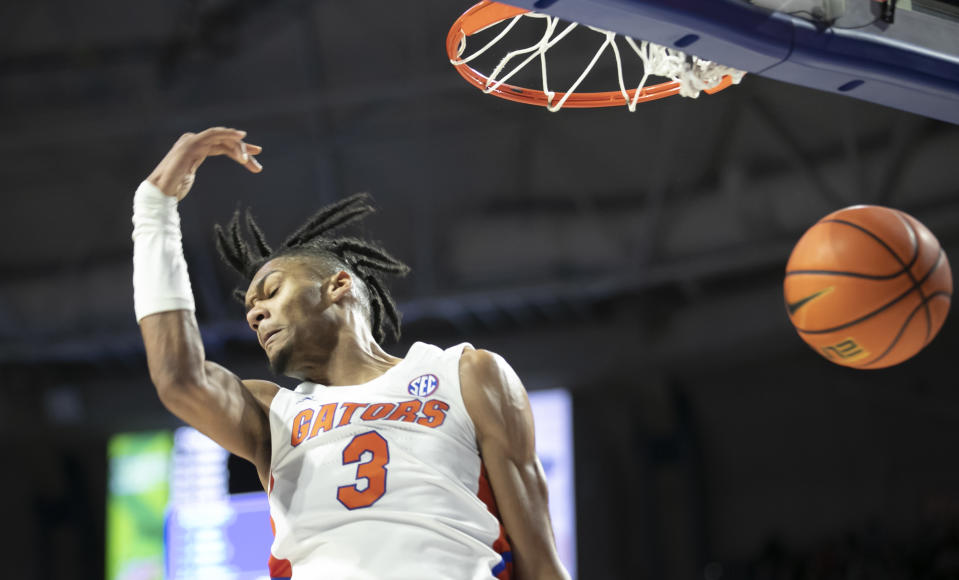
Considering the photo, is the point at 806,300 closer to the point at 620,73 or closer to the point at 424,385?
the point at 620,73

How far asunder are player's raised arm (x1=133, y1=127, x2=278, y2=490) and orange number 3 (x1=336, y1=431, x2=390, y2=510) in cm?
27

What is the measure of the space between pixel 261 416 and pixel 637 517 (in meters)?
7.10

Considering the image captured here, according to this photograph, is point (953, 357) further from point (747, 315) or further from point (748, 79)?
point (748, 79)

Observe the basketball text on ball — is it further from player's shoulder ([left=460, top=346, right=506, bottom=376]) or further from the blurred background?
the blurred background

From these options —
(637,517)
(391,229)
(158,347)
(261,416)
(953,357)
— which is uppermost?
(158,347)

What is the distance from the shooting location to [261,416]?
2400mm

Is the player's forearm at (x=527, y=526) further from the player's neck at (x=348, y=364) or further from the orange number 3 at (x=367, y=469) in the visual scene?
the player's neck at (x=348, y=364)

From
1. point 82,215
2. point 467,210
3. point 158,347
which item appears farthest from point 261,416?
point 82,215

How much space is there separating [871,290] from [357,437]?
1.48 meters

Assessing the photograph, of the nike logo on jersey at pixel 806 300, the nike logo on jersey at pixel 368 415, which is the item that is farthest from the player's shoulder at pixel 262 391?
the nike logo on jersey at pixel 806 300

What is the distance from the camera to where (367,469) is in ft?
7.21

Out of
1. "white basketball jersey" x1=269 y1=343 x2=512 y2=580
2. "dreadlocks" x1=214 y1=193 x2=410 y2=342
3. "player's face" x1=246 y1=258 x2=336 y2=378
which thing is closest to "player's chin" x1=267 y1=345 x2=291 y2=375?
"player's face" x1=246 y1=258 x2=336 y2=378

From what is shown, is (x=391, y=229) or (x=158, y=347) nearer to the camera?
(x=158, y=347)

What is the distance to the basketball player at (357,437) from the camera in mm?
2115
